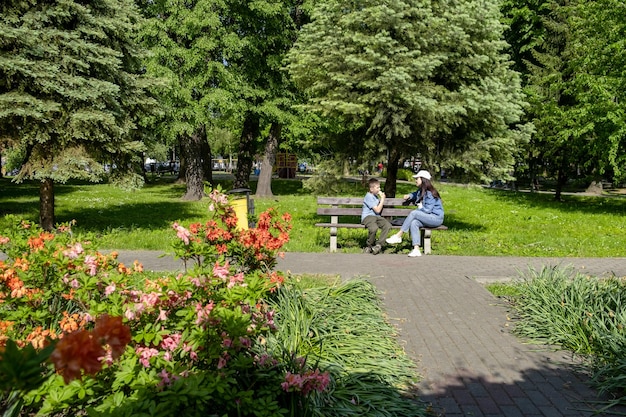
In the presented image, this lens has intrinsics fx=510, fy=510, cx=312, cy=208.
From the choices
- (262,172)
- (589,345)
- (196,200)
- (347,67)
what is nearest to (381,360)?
(589,345)

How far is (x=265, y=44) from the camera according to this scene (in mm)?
21125

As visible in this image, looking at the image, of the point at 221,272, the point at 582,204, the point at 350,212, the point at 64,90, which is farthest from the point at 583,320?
the point at 582,204

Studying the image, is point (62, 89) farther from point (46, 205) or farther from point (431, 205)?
point (431, 205)

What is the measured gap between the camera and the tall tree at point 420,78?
10398mm

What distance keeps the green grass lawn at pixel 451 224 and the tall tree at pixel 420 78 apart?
4.61 ft

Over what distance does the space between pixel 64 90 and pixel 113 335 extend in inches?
404

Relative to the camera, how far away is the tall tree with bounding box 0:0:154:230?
10188mm

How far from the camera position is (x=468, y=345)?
4961 mm

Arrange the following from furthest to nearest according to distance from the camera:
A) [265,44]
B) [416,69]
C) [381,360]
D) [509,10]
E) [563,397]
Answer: [509,10] → [265,44] → [416,69] → [381,360] → [563,397]

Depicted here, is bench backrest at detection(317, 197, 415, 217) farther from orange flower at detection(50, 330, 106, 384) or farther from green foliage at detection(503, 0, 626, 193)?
green foliage at detection(503, 0, 626, 193)

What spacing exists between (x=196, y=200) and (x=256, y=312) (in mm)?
19170

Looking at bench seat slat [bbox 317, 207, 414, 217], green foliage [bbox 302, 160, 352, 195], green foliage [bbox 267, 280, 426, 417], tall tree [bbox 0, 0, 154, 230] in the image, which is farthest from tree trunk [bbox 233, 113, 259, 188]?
green foliage [bbox 267, 280, 426, 417]

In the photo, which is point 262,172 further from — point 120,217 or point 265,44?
point 120,217

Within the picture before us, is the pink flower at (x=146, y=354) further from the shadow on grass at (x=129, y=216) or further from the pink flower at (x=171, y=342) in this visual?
the shadow on grass at (x=129, y=216)
